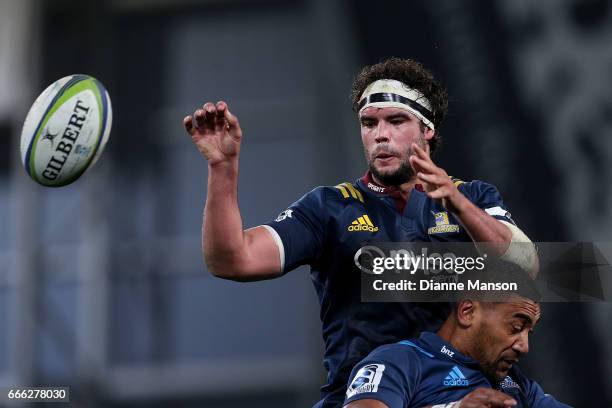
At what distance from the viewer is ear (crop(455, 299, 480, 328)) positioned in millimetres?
4508

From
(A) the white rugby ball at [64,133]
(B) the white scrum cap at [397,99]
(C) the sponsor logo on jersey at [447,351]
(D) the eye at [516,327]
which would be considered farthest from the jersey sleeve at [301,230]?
(A) the white rugby ball at [64,133]

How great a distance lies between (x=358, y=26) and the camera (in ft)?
35.9

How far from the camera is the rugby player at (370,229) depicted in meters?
4.48

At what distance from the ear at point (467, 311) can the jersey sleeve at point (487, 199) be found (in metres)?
0.41

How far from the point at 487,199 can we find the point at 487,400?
120cm

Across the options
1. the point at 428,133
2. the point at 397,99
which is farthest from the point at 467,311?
the point at 397,99

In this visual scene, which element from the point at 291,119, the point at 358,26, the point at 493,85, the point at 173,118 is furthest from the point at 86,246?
the point at 493,85

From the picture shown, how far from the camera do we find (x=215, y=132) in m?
4.28

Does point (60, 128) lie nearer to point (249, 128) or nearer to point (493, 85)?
point (493, 85)

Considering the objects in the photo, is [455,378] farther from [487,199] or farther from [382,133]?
[382,133]

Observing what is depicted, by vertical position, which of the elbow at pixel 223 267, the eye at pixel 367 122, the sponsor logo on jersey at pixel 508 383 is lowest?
the sponsor logo on jersey at pixel 508 383

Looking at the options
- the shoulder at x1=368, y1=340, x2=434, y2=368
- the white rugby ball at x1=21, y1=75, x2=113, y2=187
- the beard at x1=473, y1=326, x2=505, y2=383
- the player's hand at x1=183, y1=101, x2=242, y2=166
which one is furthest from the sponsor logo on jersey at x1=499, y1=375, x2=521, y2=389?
the white rugby ball at x1=21, y1=75, x2=113, y2=187

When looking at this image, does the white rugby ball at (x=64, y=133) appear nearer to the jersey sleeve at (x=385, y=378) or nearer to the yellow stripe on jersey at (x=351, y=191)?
the yellow stripe on jersey at (x=351, y=191)

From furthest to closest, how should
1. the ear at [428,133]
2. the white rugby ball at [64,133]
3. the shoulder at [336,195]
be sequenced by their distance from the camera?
the white rugby ball at [64,133], the ear at [428,133], the shoulder at [336,195]
